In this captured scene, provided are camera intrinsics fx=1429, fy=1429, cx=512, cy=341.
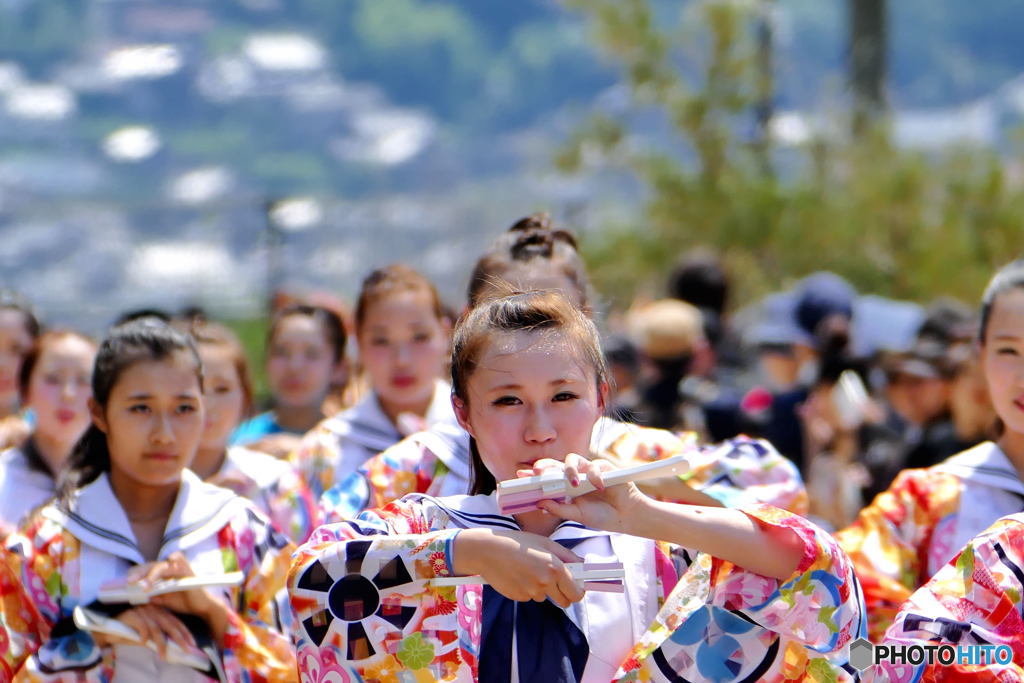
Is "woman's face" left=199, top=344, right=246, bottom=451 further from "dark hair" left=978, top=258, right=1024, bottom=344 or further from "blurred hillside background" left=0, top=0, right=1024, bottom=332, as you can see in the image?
"blurred hillside background" left=0, top=0, right=1024, bottom=332

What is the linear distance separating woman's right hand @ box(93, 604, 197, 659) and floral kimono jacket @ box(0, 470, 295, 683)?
2.0 inches

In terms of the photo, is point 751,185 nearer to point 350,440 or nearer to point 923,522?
point 350,440

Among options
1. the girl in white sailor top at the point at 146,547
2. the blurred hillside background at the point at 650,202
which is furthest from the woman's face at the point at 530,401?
the blurred hillside background at the point at 650,202

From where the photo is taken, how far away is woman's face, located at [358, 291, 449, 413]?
14.1 ft

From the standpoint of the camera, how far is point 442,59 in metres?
43.1

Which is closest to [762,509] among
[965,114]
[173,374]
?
[173,374]

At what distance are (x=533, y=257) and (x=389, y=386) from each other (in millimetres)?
834

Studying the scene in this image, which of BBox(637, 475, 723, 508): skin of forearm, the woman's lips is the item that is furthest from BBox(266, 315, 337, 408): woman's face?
BBox(637, 475, 723, 508): skin of forearm

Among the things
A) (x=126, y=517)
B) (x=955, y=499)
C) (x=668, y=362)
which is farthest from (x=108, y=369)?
(x=668, y=362)

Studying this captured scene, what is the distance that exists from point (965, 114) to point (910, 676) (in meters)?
12.5

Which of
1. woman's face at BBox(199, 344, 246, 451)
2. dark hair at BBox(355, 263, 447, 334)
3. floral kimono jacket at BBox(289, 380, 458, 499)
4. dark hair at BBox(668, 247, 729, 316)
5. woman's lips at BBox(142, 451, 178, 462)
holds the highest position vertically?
dark hair at BBox(668, 247, 729, 316)

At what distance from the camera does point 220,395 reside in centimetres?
461

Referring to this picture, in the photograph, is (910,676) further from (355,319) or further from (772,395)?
(772,395)

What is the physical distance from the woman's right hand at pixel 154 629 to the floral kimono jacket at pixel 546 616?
26.0 inches
